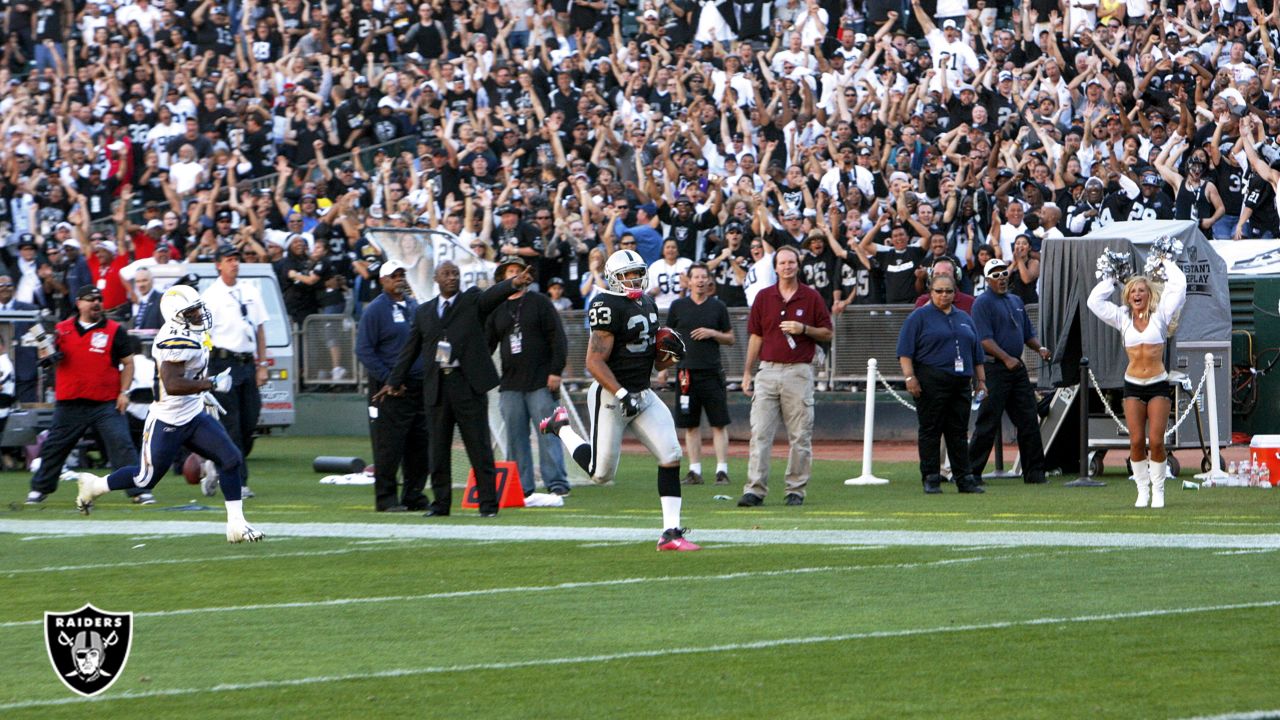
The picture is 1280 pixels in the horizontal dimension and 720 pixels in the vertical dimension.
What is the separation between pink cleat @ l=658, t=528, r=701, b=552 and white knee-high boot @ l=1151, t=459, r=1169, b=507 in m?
4.55

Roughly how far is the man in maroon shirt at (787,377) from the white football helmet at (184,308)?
428 centimetres

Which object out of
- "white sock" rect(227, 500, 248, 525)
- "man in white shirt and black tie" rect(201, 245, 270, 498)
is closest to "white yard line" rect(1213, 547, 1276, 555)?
"white sock" rect(227, 500, 248, 525)

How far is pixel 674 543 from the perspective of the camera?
469 inches

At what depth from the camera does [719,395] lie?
18.3 m

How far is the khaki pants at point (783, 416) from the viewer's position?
15.6 m

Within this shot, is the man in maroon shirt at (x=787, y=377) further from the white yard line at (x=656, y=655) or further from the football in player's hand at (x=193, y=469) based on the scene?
the white yard line at (x=656, y=655)

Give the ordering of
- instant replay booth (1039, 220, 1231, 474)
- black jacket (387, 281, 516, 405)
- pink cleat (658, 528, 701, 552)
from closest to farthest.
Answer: pink cleat (658, 528, 701, 552), black jacket (387, 281, 516, 405), instant replay booth (1039, 220, 1231, 474)

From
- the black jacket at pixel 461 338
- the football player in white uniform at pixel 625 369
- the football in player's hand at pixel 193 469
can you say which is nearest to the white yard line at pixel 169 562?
the football player in white uniform at pixel 625 369

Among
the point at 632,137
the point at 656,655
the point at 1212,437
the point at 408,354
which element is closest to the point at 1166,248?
the point at 1212,437

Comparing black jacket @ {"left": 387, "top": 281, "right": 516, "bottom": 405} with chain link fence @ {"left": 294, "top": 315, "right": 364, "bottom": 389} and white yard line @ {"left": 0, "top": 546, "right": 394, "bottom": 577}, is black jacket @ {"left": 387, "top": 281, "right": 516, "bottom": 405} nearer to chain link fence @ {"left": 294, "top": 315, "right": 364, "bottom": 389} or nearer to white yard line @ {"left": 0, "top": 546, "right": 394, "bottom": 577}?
white yard line @ {"left": 0, "top": 546, "right": 394, "bottom": 577}

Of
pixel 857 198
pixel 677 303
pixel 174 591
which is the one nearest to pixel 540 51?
pixel 857 198

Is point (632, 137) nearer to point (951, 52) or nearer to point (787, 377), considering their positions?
point (951, 52)

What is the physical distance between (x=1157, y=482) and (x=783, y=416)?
9.67ft
